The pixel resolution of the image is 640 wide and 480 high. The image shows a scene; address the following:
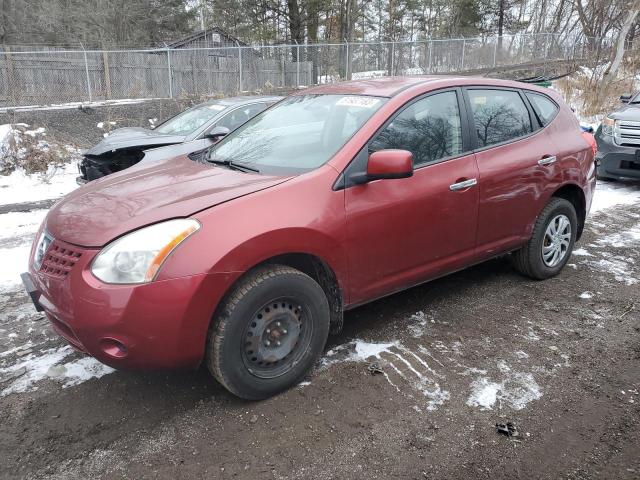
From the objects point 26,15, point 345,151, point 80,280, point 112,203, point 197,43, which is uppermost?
point 26,15

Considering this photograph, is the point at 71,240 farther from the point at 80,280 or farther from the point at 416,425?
the point at 416,425

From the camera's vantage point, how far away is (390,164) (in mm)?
2920

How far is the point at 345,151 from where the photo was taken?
3088mm

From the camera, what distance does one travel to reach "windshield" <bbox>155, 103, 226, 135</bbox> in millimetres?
7531

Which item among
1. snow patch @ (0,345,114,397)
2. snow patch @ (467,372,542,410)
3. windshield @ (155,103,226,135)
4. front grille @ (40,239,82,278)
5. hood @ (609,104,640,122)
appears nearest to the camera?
front grille @ (40,239,82,278)

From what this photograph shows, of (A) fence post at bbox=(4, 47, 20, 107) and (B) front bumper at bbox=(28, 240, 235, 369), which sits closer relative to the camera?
(B) front bumper at bbox=(28, 240, 235, 369)

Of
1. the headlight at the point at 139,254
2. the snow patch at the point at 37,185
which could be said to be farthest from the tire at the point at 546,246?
the snow patch at the point at 37,185

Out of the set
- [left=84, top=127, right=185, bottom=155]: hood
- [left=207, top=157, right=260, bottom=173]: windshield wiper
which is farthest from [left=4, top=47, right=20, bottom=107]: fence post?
[left=207, top=157, right=260, bottom=173]: windshield wiper

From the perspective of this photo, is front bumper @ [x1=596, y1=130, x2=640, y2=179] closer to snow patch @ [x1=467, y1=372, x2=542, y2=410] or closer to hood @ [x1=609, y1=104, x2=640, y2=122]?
hood @ [x1=609, y1=104, x2=640, y2=122]

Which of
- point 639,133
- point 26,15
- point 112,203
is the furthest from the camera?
point 26,15

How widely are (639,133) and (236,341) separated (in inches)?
319

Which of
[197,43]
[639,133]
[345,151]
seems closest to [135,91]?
[197,43]

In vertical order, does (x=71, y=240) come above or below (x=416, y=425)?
above

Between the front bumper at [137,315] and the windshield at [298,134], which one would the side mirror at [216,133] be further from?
the front bumper at [137,315]
